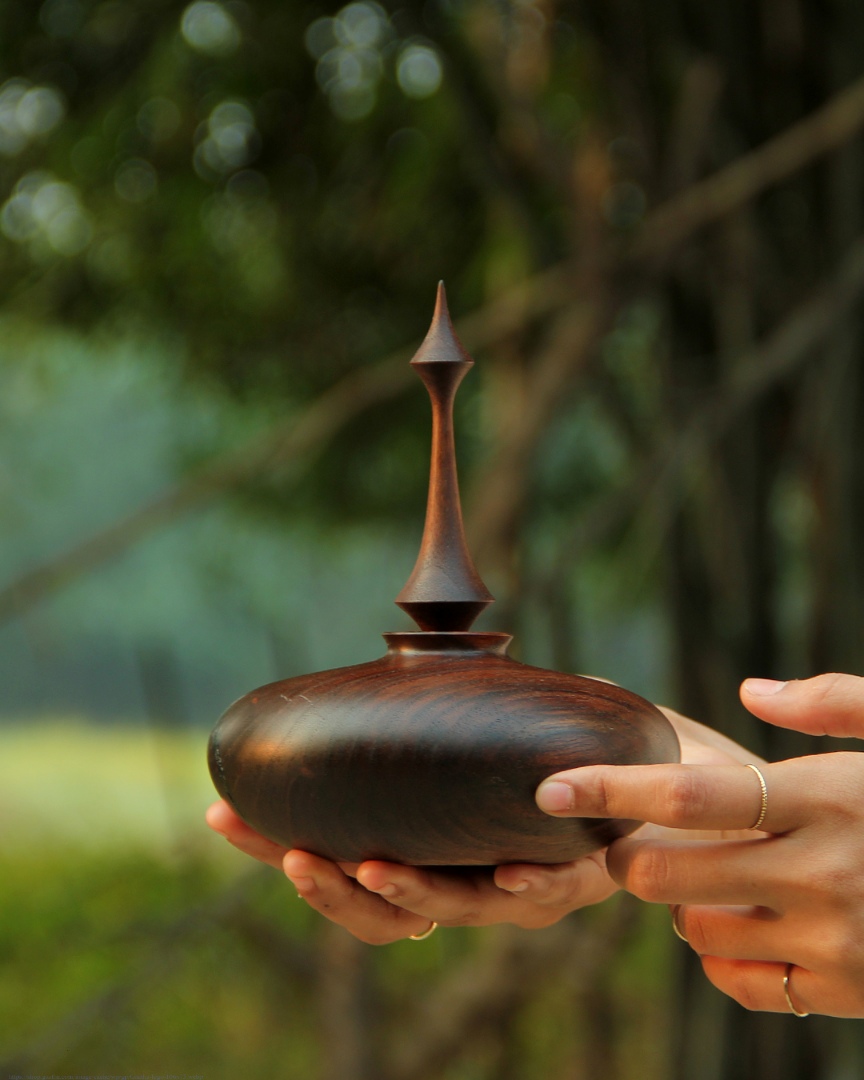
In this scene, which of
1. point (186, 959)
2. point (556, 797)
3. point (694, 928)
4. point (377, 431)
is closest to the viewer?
point (556, 797)

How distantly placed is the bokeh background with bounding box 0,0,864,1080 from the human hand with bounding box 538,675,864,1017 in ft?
2.80

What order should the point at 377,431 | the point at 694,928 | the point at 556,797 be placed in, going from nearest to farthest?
the point at 556,797, the point at 694,928, the point at 377,431

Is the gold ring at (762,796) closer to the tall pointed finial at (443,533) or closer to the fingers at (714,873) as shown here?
the fingers at (714,873)

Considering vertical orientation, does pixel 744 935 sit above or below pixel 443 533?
below

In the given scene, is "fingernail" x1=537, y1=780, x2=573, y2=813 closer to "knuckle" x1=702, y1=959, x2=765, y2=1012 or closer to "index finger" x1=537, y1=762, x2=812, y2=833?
"index finger" x1=537, y1=762, x2=812, y2=833

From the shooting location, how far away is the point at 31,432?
2375 millimetres

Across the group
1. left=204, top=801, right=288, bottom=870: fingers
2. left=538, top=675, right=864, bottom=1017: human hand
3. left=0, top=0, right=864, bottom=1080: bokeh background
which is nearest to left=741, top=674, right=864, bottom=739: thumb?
left=538, top=675, right=864, bottom=1017: human hand

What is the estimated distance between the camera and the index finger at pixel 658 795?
0.44m

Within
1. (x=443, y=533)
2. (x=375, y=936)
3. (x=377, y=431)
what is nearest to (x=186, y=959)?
(x=377, y=431)

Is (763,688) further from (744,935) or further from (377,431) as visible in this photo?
(377,431)

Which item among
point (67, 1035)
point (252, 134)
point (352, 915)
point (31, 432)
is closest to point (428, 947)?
point (67, 1035)

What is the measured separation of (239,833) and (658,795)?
222 millimetres

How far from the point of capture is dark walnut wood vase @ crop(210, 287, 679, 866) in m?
0.45

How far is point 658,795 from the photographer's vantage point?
439 mm
